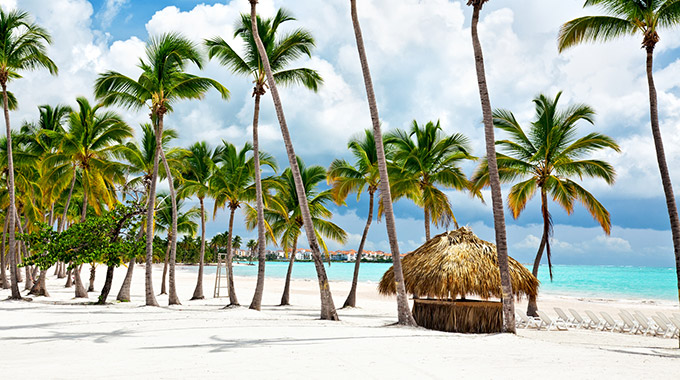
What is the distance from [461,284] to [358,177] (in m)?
10.2

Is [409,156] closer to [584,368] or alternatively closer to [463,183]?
[463,183]

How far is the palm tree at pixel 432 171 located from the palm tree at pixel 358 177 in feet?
3.63

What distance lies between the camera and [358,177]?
70.9ft

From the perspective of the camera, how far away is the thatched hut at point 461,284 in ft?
39.8

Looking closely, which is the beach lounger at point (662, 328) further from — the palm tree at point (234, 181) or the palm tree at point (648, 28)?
the palm tree at point (234, 181)

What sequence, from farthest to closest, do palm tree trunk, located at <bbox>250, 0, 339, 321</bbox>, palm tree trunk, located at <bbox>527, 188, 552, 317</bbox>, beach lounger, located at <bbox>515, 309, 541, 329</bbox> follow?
1. palm tree trunk, located at <bbox>527, 188, 552, 317</bbox>
2. beach lounger, located at <bbox>515, 309, 541, 329</bbox>
3. palm tree trunk, located at <bbox>250, 0, 339, 321</bbox>

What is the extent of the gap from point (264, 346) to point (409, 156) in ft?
42.6

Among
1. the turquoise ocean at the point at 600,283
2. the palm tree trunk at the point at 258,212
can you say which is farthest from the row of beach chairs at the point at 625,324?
the turquoise ocean at the point at 600,283

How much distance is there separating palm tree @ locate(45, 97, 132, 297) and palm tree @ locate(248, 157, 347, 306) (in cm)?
646

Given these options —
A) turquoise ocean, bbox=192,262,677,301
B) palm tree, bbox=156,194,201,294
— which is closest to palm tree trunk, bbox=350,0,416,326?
palm tree, bbox=156,194,201,294

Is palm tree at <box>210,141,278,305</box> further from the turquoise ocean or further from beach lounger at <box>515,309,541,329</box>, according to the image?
the turquoise ocean

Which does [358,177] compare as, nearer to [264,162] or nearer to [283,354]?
[264,162]

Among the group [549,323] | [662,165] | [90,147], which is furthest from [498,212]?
[90,147]

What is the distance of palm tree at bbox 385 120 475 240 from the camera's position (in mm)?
20078
